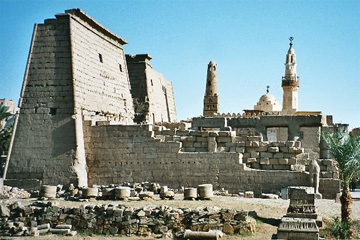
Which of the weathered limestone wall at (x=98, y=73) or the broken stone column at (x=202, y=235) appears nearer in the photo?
Result: the broken stone column at (x=202, y=235)

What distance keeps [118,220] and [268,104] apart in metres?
36.5

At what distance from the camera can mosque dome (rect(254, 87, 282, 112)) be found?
4692cm

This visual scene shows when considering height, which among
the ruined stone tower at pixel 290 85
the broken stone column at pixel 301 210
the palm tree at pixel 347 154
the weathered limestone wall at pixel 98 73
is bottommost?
the broken stone column at pixel 301 210

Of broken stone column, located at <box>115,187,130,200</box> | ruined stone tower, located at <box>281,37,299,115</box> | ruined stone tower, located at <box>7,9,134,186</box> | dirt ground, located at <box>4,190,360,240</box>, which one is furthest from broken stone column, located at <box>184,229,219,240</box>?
ruined stone tower, located at <box>281,37,299,115</box>

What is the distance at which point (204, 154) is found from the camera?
17.4m

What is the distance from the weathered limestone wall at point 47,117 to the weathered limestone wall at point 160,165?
1168 millimetres

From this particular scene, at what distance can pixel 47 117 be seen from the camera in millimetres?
17531

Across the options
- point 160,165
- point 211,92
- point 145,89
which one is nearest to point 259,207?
point 160,165

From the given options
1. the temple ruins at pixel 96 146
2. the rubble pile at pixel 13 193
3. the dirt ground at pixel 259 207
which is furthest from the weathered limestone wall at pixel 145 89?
the dirt ground at pixel 259 207

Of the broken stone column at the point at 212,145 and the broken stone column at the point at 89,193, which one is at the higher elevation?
the broken stone column at the point at 212,145

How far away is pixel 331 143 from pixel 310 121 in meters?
7.86

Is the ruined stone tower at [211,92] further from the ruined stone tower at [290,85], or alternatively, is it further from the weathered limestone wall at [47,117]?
the weathered limestone wall at [47,117]

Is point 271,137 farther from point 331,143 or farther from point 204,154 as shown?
point 331,143

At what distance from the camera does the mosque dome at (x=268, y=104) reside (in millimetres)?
46925
